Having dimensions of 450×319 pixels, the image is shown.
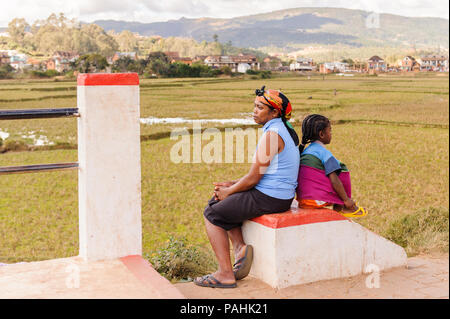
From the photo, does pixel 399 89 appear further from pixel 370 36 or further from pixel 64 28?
pixel 370 36

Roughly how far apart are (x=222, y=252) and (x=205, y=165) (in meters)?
13.2

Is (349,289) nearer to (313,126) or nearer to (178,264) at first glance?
(313,126)

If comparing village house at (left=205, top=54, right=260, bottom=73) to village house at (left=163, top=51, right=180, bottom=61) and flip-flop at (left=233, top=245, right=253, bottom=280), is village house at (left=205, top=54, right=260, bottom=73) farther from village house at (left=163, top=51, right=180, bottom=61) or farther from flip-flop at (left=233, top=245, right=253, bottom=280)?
flip-flop at (left=233, top=245, right=253, bottom=280)

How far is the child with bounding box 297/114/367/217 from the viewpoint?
292 centimetres

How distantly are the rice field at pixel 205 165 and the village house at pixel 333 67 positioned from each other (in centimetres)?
665

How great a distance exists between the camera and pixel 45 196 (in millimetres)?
12570

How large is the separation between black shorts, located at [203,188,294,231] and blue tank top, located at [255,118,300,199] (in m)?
0.03

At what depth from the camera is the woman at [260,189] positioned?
2.74 meters

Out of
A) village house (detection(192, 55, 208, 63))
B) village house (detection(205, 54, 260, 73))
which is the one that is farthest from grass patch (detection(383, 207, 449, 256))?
village house (detection(205, 54, 260, 73))

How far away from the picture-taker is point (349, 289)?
9.36 feet

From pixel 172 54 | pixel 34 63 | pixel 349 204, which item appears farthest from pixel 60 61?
pixel 349 204

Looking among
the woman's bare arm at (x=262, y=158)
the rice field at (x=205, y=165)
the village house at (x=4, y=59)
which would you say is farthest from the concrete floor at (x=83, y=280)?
the village house at (x=4, y=59)

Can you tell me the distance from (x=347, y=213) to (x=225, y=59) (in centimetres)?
3176

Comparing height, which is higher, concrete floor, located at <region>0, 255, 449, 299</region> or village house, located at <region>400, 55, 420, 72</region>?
village house, located at <region>400, 55, 420, 72</region>
